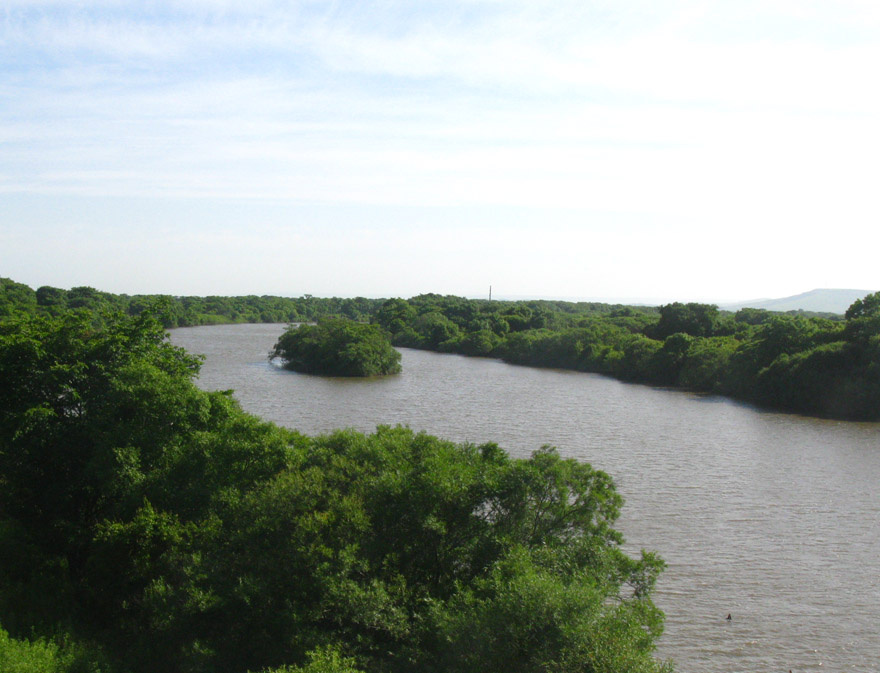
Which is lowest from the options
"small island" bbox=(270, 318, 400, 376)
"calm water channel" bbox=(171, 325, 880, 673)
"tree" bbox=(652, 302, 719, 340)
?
"calm water channel" bbox=(171, 325, 880, 673)

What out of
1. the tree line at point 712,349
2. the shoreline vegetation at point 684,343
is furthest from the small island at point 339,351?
the tree line at point 712,349

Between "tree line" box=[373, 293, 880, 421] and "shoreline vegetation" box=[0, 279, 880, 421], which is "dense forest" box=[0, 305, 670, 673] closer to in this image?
"shoreline vegetation" box=[0, 279, 880, 421]

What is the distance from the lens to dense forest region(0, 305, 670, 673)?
9559mm

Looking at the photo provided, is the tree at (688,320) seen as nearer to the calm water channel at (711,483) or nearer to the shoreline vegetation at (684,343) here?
the shoreline vegetation at (684,343)

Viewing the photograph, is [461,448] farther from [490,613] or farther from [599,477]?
[490,613]

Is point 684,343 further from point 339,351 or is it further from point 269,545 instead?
point 269,545

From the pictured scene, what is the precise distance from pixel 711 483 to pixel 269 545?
17.4m

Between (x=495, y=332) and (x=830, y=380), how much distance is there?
47.1 meters

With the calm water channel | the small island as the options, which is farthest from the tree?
the small island

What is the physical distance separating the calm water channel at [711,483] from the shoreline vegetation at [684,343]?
109 inches

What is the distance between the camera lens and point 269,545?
451 inches

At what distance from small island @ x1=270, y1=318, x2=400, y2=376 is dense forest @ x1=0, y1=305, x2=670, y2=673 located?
37916mm

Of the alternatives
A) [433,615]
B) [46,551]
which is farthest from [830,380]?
[46,551]

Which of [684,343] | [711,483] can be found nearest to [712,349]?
[684,343]
